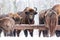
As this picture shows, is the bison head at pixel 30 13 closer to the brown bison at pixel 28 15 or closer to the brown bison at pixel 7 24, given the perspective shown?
the brown bison at pixel 28 15

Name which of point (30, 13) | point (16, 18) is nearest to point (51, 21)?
point (30, 13)

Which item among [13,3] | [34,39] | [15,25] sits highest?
[13,3]

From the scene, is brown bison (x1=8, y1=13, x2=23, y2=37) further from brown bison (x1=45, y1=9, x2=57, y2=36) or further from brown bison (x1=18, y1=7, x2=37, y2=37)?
brown bison (x1=45, y1=9, x2=57, y2=36)

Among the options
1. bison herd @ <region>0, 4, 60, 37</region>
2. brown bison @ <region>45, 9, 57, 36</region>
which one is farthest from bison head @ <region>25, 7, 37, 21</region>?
brown bison @ <region>45, 9, 57, 36</region>

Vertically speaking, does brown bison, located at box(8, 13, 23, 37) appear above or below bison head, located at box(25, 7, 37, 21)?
below

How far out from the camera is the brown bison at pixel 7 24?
1842 millimetres

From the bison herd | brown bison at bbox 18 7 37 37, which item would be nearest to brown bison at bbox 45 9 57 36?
the bison herd

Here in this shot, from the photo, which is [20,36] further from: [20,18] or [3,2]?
[3,2]

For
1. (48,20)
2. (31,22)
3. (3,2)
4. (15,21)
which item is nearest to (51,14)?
(48,20)

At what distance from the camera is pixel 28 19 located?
1.86m

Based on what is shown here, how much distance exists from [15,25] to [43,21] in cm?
26

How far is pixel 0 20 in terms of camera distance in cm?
185

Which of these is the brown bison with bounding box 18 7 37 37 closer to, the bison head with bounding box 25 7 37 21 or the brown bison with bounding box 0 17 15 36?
the bison head with bounding box 25 7 37 21

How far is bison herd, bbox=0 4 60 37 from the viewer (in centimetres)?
184
